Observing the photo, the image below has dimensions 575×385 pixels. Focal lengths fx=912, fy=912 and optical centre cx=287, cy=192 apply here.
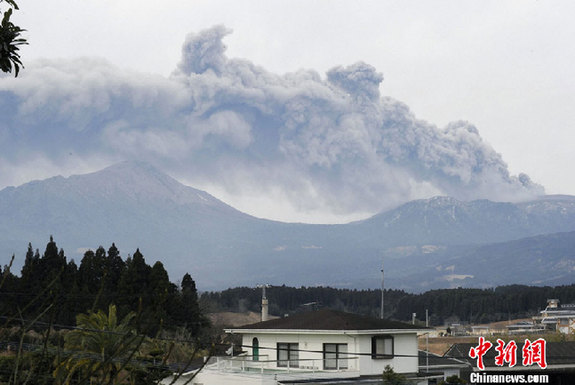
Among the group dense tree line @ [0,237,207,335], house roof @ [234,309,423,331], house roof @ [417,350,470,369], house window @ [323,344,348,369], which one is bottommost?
house roof @ [417,350,470,369]

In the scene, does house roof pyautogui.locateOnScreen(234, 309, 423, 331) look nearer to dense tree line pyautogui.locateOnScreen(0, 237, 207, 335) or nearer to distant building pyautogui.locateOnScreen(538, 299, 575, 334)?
dense tree line pyautogui.locateOnScreen(0, 237, 207, 335)

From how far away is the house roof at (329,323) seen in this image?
135 ft

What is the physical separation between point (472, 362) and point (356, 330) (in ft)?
51.7

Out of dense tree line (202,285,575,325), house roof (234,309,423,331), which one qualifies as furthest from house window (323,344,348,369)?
dense tree line (202,285,575,325)

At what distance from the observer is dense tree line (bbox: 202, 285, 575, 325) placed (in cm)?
16562

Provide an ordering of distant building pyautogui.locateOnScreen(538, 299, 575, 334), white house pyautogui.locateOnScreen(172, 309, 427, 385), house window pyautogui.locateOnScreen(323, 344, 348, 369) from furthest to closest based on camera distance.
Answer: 1. distant building pyautogui.locateOnScreen(538, 299, 575, 334)
2. house window pyautogui.locateOnScreen(323, 344, 348, 369)
3. white house pyautogui.locateOnScreen(172, 309, 427, 385)

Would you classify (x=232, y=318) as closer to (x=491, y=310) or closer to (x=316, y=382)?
(x=491, y=310)

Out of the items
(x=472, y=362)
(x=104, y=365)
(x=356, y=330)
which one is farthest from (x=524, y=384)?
(x=104, y=365)

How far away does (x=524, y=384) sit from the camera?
172 feet

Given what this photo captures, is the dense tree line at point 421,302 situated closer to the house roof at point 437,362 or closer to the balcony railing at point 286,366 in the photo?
the house roof at point 437,362

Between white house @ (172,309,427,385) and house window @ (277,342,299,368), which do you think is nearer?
white house @ (172,309,427,385)

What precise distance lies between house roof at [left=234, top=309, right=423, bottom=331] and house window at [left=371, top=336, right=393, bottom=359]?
49 cm

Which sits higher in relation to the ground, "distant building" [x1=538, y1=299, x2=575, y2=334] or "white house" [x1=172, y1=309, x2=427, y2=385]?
"distant building" [x1=538, y1=299, x2=575, y2=334]

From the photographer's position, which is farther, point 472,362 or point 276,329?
point 472,362
